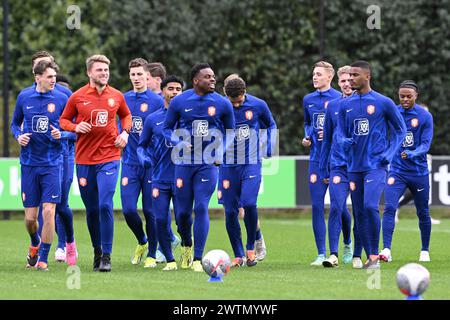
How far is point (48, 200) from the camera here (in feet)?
49.3

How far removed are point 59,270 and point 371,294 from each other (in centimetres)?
465

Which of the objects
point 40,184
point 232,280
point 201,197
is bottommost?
point 232,280

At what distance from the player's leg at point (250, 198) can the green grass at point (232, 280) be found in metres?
0.25

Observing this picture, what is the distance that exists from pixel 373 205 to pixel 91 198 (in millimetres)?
3237

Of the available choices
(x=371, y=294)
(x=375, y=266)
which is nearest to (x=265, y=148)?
(x=375, y=266)

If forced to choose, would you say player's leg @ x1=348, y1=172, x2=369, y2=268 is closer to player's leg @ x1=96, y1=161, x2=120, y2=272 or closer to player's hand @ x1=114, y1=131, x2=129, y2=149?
player's hand @ x1=114, y1=131, x2=129, y2=149

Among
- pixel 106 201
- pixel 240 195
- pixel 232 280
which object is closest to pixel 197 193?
pixel 106 201

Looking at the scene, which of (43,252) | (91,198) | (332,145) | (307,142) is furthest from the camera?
(307,142)

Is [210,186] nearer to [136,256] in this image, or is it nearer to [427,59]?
[136,256]

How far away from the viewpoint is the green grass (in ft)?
39.2

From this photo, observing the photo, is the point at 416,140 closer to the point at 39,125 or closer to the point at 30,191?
the point at 39,125

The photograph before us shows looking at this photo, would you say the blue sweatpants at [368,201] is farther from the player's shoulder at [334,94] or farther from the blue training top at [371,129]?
the player's shoulder at [334,94]

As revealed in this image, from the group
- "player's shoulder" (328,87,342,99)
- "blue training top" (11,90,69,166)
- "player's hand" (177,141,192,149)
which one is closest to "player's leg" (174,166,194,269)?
"player's hand" (177,141,192,149)

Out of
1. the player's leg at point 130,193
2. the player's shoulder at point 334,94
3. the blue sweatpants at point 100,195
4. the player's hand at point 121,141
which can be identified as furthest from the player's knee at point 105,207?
the player's shoulder at point 334,94
